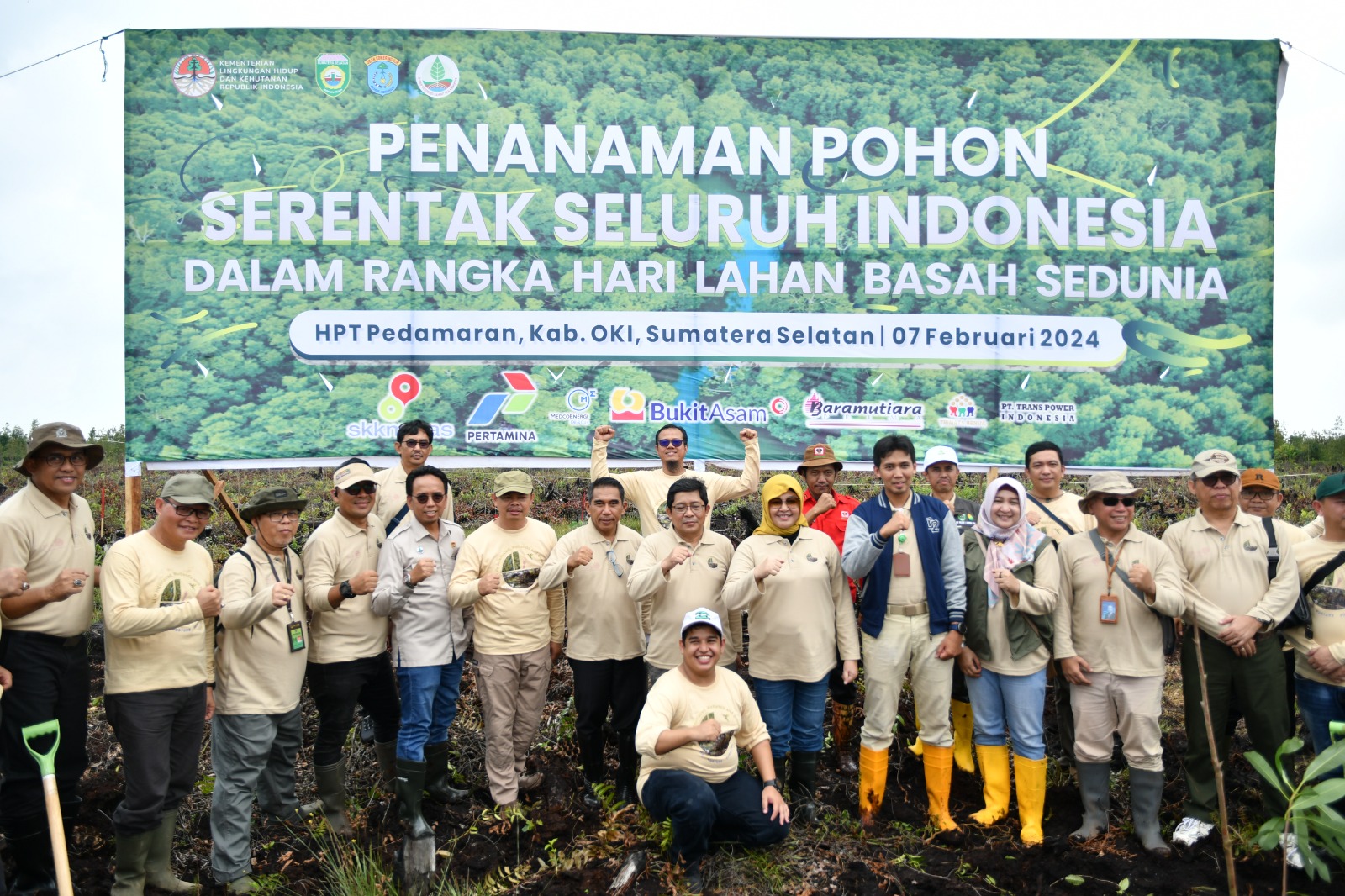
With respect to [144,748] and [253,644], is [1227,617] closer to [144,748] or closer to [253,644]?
[253,644]

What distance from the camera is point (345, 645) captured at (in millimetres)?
4773

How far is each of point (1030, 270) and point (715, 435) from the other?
2.72 metres

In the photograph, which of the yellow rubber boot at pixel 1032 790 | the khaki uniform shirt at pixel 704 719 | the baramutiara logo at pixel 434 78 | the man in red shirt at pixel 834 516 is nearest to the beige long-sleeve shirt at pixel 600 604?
the khaki uniform shirt at pixel 704 719

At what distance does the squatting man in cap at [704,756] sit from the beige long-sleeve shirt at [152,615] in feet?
7.00

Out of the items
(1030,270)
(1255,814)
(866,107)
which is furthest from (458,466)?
(1255,814)

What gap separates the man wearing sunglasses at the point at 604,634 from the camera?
501 centimetres

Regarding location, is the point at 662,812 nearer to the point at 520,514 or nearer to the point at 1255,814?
the point at 520,514

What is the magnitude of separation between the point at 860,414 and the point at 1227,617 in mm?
2914

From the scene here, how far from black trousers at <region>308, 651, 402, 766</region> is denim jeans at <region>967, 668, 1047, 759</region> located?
3.16 metres

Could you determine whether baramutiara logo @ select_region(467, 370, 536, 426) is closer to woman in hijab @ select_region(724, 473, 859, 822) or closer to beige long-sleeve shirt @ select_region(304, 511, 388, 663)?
beige long-sleeve shirt @ select_region(304, 511, 388, 663)

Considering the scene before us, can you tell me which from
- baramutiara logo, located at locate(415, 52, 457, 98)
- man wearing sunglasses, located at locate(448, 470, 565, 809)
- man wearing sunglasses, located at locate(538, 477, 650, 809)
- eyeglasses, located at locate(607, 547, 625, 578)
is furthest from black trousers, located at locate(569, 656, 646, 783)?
baramutiara logo, located at locate(415, 52, 457, 98)

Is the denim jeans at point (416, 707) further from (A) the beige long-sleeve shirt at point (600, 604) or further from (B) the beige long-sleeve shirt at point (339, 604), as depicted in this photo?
(A) the beige long-sleeve shirt at point (600, 604)

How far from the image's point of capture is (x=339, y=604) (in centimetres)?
475


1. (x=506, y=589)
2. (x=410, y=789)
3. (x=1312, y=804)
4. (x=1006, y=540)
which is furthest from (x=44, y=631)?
(x=1312, y=804)
